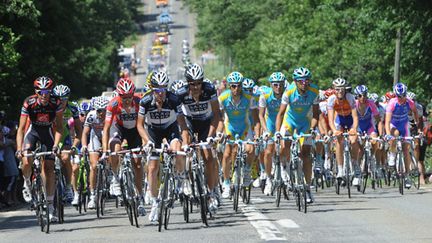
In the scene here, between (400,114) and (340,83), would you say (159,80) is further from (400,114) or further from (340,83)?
(400,114)

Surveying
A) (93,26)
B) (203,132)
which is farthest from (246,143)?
(93,26)

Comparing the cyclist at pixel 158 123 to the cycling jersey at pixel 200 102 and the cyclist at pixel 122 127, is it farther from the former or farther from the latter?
the cyclist at pixel 122 127

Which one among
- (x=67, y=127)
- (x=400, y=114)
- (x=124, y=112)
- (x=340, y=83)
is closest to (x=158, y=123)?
(x=124, y=112)

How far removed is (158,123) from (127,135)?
5.70 ft

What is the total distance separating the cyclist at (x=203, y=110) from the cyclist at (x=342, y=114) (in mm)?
3673

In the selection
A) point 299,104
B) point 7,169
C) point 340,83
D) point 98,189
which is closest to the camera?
point 98,189

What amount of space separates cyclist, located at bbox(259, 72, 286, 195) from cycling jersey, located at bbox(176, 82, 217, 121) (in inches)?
89.0

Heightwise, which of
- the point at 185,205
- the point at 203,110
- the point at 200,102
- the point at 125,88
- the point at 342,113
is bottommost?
the point at 185,205

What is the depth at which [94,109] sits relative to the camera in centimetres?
2120

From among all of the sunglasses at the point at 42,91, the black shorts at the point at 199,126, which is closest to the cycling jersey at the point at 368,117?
the black shorts at the point at 199,126

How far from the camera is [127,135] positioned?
17.6m

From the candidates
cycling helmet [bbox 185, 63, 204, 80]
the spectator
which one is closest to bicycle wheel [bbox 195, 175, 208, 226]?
cycling helmet [bbox 185, 63, 204, 80]

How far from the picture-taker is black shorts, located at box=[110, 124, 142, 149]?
1758 centimetres

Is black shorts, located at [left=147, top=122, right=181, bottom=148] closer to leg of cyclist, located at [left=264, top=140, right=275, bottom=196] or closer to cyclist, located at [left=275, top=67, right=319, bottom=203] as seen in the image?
cyclist, located at [left=275, top=67, right=319, bottom=203]
